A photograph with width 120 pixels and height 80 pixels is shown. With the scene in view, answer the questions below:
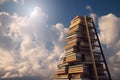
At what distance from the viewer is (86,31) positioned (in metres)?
27.0

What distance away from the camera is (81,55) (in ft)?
84.1

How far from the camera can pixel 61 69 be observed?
2817 centimetres

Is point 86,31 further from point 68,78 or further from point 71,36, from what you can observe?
point 68,78

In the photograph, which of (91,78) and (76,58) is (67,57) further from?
(91,78)

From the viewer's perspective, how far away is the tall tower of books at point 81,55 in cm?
2450

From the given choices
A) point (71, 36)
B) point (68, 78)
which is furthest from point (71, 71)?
point (71, 36)

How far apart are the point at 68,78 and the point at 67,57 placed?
290cm

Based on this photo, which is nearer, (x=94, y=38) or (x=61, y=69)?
(x=94, y=38)

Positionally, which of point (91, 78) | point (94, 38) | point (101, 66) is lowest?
point (91, 78)

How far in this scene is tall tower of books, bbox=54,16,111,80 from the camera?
24500 mm

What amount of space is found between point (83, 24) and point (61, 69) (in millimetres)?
7302

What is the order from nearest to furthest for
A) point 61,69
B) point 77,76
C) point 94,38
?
point 77,76, point 94,38, point 61,69

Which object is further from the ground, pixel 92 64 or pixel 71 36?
pixel 71 36

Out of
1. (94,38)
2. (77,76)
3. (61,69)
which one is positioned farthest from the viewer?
(61,69)
